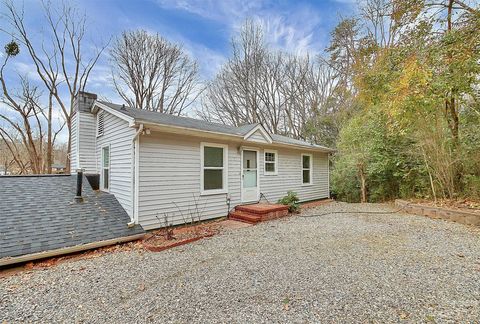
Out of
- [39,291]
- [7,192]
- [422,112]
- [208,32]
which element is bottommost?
[39,291]

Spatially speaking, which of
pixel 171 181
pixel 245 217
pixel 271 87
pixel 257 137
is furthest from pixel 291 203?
pixel 271 87

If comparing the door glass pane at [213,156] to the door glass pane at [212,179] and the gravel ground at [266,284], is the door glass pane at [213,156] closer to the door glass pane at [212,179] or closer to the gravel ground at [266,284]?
the door glass pane at [212,179]

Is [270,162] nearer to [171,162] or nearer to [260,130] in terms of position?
[260,130]

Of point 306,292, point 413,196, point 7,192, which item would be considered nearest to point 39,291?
point 306,292

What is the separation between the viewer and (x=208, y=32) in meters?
13.4

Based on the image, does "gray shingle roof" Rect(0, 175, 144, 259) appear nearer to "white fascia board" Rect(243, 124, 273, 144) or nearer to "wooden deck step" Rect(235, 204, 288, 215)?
"wooden deck step" Rect(235, 204, 288, 215)

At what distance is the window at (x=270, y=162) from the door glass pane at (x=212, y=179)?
2055 mm

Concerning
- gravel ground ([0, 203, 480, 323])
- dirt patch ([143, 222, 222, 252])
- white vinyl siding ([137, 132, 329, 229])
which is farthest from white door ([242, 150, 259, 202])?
gravel ground ([0, 203, 480, 323])

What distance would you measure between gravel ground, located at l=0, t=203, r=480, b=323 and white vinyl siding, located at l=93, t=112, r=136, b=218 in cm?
175

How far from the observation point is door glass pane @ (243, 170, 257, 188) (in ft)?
24.6

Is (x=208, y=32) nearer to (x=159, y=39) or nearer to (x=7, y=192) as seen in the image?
(x=159, y=39)

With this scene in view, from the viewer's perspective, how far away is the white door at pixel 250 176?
746cm

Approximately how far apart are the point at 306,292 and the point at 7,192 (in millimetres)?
6567

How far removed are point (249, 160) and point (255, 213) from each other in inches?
73.5
